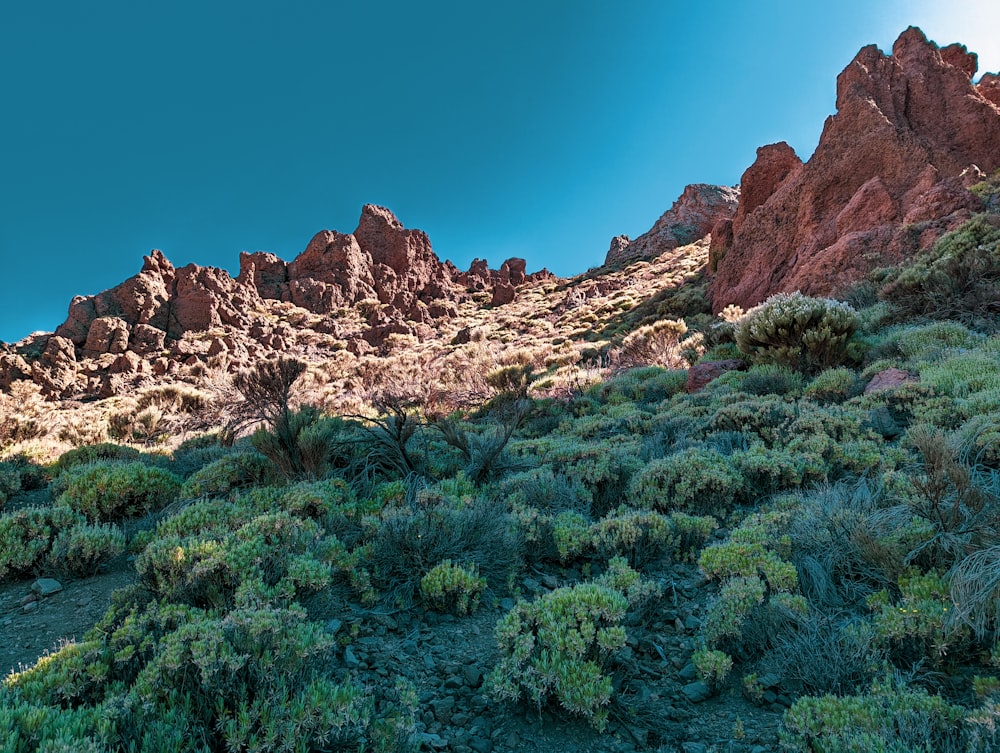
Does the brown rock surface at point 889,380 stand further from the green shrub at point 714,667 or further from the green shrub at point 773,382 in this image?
the green shrub at point 714,667

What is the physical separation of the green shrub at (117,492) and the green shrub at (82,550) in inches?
35.2

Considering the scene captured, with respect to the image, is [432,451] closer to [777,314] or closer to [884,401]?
[884,401]

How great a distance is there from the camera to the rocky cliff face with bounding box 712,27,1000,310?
48.1 feet

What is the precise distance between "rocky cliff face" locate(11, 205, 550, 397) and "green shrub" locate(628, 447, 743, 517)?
26.2 meters

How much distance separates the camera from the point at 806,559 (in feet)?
10.2

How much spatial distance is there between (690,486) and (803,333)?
6.15 m

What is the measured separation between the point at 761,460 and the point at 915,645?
96.7 inches

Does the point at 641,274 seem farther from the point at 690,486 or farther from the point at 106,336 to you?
the point at 690,486

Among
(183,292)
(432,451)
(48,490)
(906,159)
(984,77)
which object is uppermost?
(183,292)

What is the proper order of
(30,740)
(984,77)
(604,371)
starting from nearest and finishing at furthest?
(30,740) < (604,371) < (984,77)

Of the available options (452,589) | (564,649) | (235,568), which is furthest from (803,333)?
(235,568)

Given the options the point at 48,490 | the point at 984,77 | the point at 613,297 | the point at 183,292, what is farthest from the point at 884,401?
the point at 183,292

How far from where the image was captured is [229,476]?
5586mm

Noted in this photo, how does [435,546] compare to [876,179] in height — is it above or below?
below
